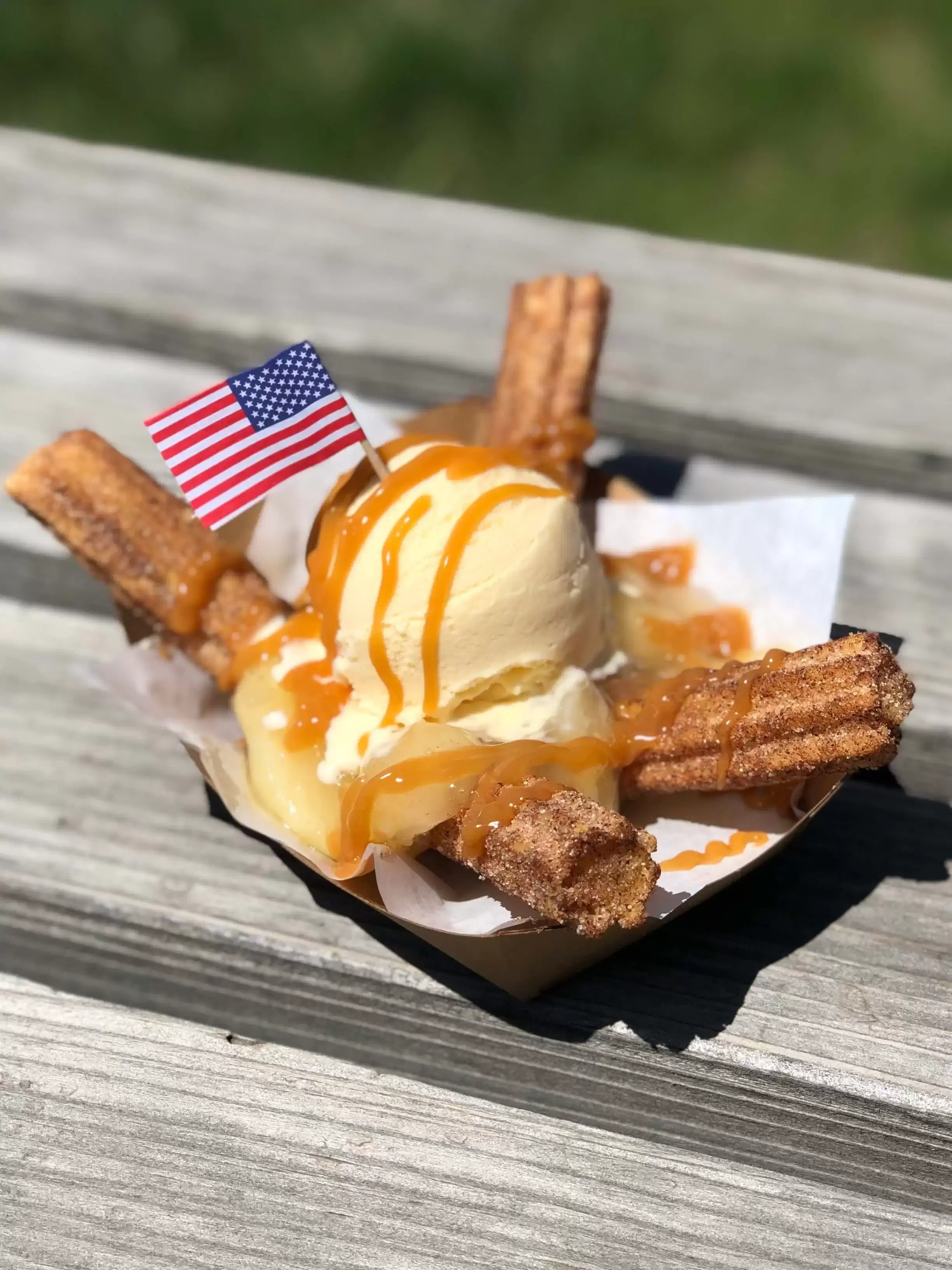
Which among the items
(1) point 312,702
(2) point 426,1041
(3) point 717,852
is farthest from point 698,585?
(2) point 426,1041

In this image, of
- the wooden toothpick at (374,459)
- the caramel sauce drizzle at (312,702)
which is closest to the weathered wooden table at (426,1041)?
the caramel sauce drizzle at (312,702)

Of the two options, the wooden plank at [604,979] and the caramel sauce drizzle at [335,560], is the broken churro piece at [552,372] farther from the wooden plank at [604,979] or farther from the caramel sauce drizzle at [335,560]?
the wooden plank at [604,979]

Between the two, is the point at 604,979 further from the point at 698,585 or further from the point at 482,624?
the point at 698,585

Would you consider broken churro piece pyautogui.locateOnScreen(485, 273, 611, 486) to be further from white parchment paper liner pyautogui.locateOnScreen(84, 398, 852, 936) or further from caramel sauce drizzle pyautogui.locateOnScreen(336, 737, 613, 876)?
caramel sauce drizzle pyautogui.locateOnScreen(336, 737, 613, 876)

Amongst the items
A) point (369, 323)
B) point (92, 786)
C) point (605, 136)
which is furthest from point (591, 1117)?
point (605, 136)

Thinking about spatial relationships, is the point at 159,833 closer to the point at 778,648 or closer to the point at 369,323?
the point at 778,648

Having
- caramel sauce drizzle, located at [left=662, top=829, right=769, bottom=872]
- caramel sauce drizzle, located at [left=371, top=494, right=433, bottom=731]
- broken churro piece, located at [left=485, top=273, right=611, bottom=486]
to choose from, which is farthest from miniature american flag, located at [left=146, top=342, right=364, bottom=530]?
caramel sauce drizzle, located at [left=662, top=829, right=769, bottom=872]
